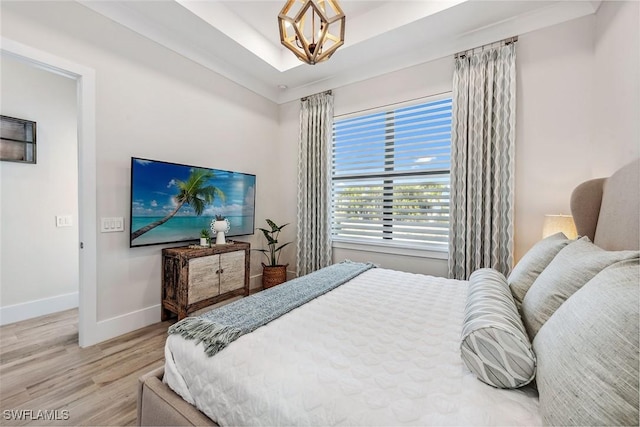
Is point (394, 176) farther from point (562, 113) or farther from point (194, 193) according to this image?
point (194, 193)

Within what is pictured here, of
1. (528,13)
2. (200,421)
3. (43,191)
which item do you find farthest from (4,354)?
(528,13)

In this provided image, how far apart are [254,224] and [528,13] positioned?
12.0ft

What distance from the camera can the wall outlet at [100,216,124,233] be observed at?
2.30 m

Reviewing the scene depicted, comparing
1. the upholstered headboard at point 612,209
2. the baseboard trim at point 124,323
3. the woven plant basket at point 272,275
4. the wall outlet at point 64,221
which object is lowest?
the baseboard trim at point 124,323

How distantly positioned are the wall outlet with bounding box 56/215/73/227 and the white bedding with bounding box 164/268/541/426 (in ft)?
9.68

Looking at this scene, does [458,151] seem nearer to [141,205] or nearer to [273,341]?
[273,341]

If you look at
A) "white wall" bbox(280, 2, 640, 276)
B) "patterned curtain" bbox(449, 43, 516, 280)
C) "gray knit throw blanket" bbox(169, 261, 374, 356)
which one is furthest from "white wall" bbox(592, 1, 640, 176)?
"gray knit throw blanket" bbox(169, 261, 374, 356)

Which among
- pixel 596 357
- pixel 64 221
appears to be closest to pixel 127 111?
pixel 64 221

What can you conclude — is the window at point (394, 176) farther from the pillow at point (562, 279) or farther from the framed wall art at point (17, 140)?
the framed wall art at point (17, 140)

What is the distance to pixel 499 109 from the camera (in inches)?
98.5

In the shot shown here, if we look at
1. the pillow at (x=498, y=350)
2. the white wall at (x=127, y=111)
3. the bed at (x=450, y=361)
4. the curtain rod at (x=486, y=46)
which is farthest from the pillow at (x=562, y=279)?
the white wall at (x=127, y=111)

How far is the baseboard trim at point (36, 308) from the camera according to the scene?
2.56 m

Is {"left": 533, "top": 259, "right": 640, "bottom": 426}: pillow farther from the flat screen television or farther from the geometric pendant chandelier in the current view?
the flat screen television

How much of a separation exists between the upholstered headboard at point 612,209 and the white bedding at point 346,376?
91cm
